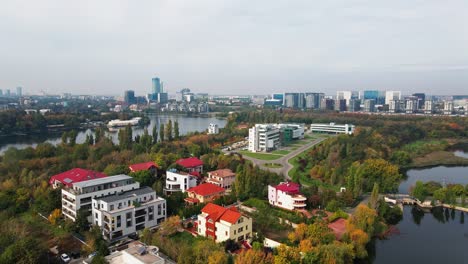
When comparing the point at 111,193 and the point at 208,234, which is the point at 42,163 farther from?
the point at 208,234

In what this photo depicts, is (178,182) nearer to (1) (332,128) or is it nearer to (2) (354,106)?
(1) (332,128)

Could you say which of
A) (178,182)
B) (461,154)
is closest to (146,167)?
(178,182)

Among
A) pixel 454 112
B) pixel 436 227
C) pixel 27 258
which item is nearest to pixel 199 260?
pixel 27 258

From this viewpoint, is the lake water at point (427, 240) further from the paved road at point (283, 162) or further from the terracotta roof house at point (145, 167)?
the terracotta roof house at point (145, 167)

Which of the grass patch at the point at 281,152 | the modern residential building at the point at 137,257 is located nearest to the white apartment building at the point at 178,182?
the modern residential building at the point at 137,257

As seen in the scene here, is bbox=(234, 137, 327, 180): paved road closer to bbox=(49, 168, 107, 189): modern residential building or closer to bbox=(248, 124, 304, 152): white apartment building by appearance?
bbox=(248, 124, 304, 152): white apartment building

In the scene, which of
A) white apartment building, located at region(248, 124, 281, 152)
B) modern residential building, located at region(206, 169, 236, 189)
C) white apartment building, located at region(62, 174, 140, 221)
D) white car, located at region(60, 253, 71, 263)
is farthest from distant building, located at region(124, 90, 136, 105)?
white car, located at region(60, 253, 71, 263)
